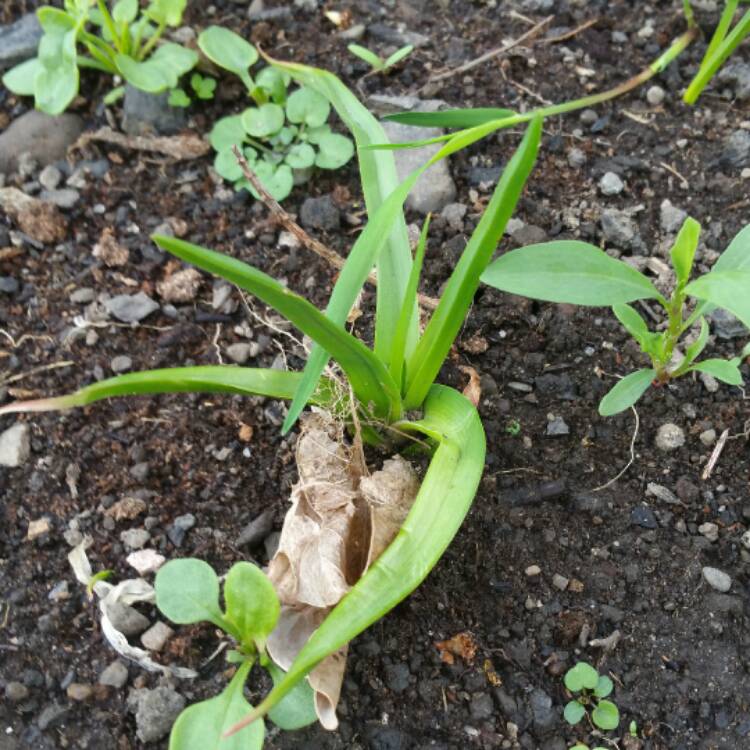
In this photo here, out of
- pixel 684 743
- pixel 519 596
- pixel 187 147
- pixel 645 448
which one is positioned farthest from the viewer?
pixel 187 147

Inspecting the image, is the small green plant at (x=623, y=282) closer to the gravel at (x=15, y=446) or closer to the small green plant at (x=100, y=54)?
the gravel at (x=15, y=446)

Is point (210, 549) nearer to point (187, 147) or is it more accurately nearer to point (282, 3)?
point (187, 147)

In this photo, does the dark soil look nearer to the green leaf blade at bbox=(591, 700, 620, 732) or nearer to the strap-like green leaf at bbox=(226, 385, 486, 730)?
the green leaf blade at bbox=(591, 700, 620, 732)

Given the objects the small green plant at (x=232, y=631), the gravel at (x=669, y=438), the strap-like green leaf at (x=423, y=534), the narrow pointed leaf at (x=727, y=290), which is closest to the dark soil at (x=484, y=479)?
the gravel at (x=669, y=438)

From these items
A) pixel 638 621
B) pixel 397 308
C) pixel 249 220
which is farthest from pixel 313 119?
pixel 638 621

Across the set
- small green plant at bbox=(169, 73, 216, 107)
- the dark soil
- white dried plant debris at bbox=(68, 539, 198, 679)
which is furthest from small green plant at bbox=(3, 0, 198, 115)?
white dried plant debris at bbox=(68, 539, 198, 679)

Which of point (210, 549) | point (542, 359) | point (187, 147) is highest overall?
point (187, 147)

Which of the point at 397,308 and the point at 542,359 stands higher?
the point at 397,308
